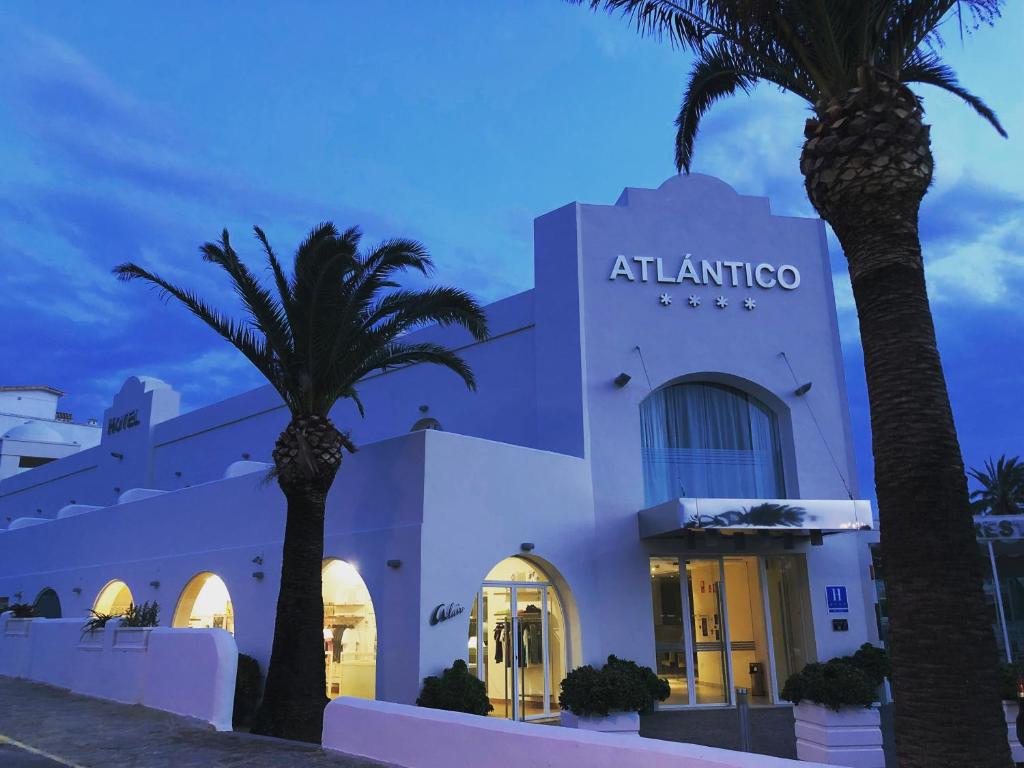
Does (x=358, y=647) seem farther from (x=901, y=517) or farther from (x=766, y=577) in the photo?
(x=901, y=517)

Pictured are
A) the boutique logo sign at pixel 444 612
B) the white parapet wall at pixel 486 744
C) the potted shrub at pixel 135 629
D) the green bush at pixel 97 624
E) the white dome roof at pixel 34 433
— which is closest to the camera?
the white parapet wall at pixel 486 744

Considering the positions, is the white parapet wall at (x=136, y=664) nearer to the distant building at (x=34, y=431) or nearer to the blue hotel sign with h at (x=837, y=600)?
the blue hotel sign with h at (x=837, y=600)

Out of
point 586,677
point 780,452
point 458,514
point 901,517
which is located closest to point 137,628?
point 458,514

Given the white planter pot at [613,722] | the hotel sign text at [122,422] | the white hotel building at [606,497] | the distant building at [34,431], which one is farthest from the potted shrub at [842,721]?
the distant building at [34,431]

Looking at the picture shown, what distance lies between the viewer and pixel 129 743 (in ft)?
33.9

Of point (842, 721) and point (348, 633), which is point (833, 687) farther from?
point (348, 633)

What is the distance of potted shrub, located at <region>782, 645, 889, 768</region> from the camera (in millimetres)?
12344

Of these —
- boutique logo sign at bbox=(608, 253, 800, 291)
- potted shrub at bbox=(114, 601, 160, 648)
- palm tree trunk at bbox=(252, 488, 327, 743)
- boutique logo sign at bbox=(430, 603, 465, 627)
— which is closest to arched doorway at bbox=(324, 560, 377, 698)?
boutique logo sign at bbox=(430, 603, 465, 627)

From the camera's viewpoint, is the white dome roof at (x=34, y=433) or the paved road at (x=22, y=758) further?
the white dome roof at (x=34, y=433)

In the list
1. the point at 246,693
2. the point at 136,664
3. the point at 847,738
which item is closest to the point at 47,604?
the point at 246,693

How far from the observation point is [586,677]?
1373 cm

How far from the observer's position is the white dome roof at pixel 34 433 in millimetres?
49659

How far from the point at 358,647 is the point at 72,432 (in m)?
46.0

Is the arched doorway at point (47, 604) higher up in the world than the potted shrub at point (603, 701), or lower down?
higher up
